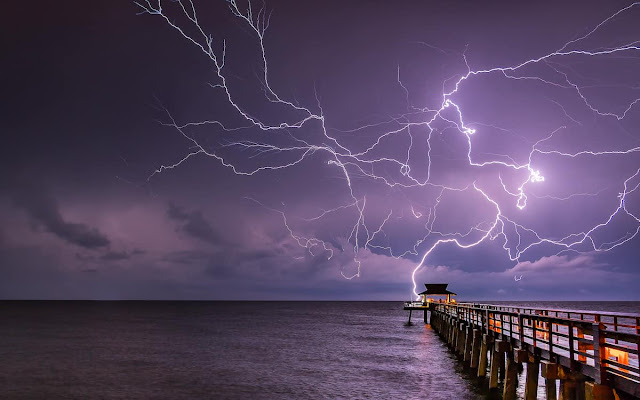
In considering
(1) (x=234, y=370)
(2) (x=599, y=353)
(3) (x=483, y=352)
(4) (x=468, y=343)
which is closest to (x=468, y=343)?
(4) (x=468, y=343)

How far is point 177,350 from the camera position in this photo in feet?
118

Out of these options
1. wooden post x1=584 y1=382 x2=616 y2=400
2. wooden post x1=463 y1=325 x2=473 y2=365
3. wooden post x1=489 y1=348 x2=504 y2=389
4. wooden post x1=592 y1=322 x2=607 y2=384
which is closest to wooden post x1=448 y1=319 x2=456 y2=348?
wooden post x1=463 y1=325 x2=473 y2=365

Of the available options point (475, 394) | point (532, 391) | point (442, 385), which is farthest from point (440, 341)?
point (532, 391)

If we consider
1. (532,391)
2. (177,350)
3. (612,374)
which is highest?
(612,374)

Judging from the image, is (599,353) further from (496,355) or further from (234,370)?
(234,370)

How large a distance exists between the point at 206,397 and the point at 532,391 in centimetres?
1261

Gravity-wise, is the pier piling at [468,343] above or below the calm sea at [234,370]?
above

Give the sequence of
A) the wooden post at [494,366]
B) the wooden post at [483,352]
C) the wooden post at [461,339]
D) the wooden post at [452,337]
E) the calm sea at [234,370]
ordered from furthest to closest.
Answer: the wooden post at [452,337], the wooden post at [461,339], the calm sea at [234,370], the wooden post at [483,352], the wooden post at [494,366]

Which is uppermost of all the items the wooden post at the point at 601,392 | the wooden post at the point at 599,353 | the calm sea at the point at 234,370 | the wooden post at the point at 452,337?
the wooden post at the point at 599,353

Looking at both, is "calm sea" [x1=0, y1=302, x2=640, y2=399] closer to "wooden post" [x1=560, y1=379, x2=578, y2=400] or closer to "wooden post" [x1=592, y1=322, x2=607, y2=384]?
"wooden post" [x1=560, y1=379, x2=578, y2=400]

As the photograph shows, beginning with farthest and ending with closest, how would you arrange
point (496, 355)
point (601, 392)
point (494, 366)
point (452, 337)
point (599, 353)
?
point (452, 337)
point (494, 366)
point (496, 355)
point (599, 353)
point (601, 392)

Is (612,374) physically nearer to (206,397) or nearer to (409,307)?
(206,397)

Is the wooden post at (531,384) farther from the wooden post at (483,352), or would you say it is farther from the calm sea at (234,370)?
the calm sea at (234,370)

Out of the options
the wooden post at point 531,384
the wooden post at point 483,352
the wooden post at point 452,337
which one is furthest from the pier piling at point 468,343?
the wooden post at point 531,384
